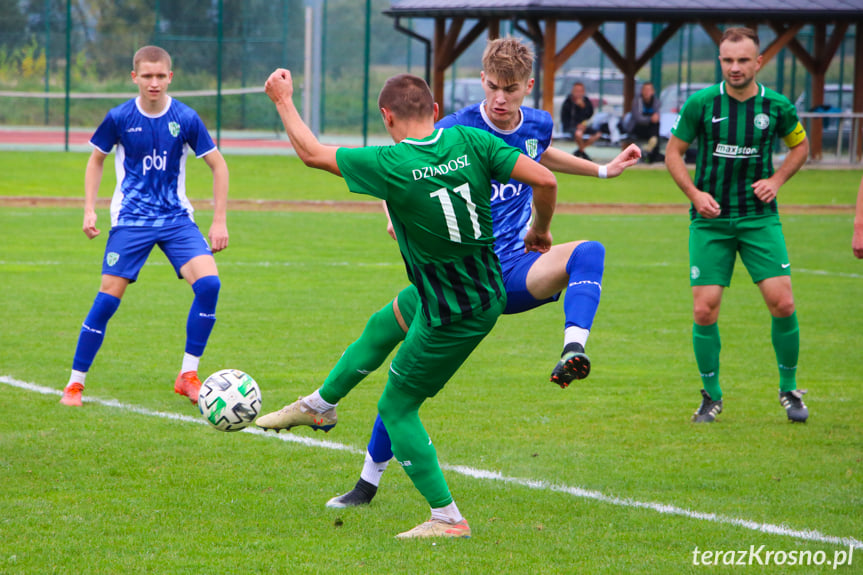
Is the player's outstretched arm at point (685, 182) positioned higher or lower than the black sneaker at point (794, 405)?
higher

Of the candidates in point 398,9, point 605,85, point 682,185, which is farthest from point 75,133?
point 682,185

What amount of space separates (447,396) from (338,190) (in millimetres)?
15275

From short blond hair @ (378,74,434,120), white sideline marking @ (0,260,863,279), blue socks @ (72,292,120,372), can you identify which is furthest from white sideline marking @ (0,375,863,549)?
white sideline marking @ (0,260,863,279)

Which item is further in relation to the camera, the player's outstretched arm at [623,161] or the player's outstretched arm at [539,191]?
the player's outstretched arm at [623,161]

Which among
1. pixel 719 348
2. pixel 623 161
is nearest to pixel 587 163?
pixel 623 161

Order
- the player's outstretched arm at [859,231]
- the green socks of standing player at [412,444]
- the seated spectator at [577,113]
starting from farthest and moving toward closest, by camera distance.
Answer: the seated spectator at [577,113]
the player's outstretched arm at [859,231]
the green socks of standing player at [412,444]

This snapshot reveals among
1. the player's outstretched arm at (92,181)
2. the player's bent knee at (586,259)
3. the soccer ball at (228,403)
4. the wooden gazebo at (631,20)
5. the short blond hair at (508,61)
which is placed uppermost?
the wooden gazebo at (631,20)

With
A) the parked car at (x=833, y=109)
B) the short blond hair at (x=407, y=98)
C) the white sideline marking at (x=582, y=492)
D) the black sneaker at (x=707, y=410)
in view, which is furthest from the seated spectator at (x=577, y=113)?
the short blond hair at (x=407, y=98)

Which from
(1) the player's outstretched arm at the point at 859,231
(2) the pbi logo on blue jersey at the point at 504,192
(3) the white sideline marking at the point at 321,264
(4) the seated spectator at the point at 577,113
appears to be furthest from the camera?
(4) the seated spectator at the point at 577,113

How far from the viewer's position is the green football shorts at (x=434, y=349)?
448 centimetres

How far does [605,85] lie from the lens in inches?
1574

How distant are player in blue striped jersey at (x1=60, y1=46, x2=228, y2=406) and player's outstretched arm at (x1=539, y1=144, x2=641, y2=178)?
7.96ft

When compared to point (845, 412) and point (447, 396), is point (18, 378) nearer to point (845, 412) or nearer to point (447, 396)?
point (447, 396)

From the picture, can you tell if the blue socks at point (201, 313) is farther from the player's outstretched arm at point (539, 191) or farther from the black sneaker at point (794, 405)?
the black sneaker at point (794, 405)
